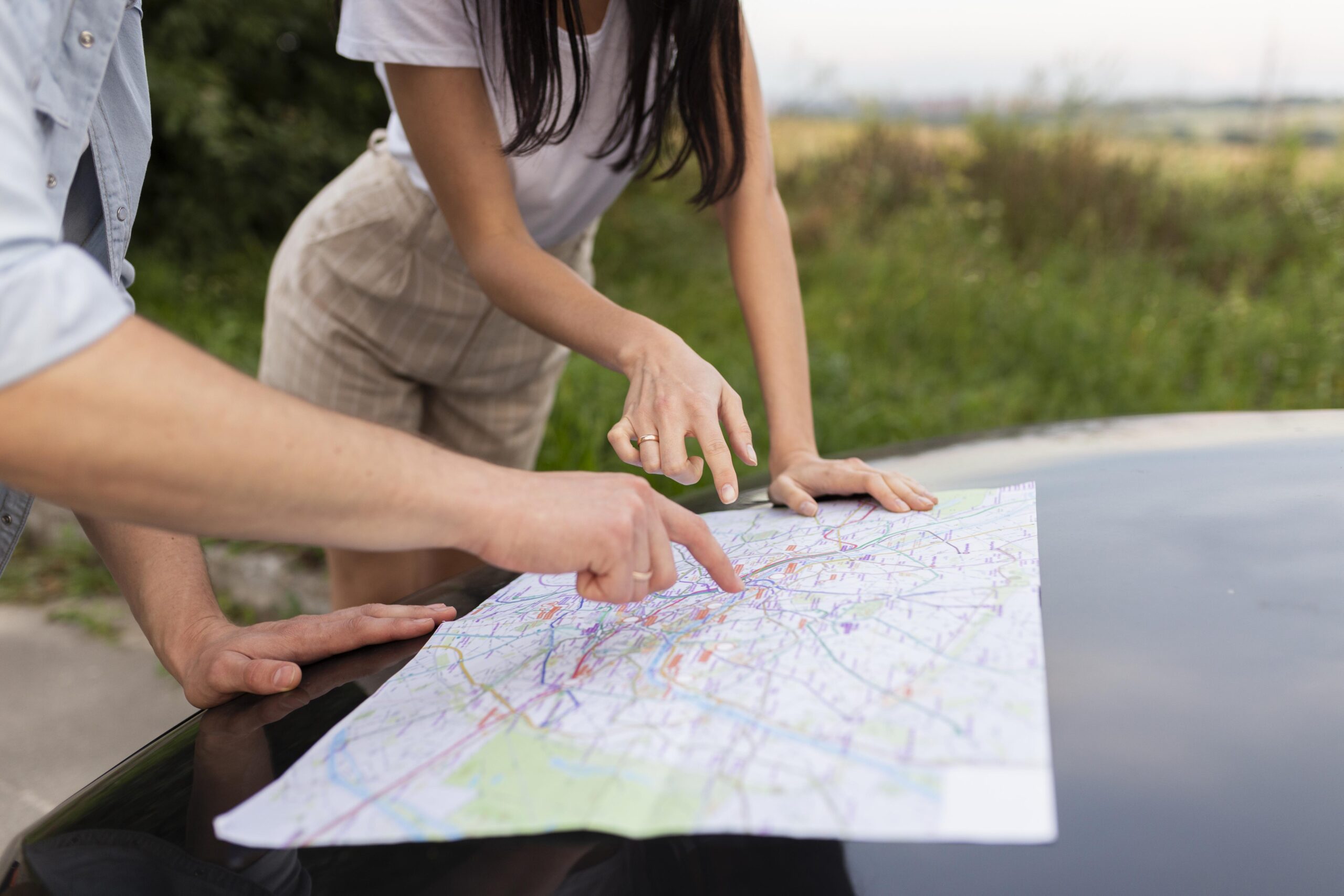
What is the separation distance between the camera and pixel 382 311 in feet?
6.23

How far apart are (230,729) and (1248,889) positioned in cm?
79

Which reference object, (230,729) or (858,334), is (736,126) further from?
(858,334)

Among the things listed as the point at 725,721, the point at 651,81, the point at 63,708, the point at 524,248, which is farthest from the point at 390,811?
the point at 63,708

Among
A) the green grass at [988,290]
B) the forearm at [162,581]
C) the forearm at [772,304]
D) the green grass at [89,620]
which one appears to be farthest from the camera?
the green grass at [988,290]

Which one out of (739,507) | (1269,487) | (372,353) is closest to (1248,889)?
(1269,487)

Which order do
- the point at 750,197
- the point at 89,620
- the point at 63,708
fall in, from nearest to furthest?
the point at 750,197 → the point at 63,708 → the point at 89,620

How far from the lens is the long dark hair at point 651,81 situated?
4.80 ft

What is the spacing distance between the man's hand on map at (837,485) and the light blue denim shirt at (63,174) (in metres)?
0.79

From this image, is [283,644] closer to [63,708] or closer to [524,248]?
[524,248]

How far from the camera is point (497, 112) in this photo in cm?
156

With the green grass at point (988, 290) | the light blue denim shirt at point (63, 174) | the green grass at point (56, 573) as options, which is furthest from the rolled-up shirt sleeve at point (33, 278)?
the green grass at point (56, 573)

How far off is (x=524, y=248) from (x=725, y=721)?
878mm

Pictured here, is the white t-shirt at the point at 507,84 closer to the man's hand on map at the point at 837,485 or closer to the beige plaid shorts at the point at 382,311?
the beige plaid shorts at the point at 382,311

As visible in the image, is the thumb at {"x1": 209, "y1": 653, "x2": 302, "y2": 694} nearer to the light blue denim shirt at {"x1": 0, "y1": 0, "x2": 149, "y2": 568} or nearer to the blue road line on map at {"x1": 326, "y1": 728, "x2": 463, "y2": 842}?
the blue road line on map at {"x1": 326, "y1": 728, "x2": 463, "y2": 842}
